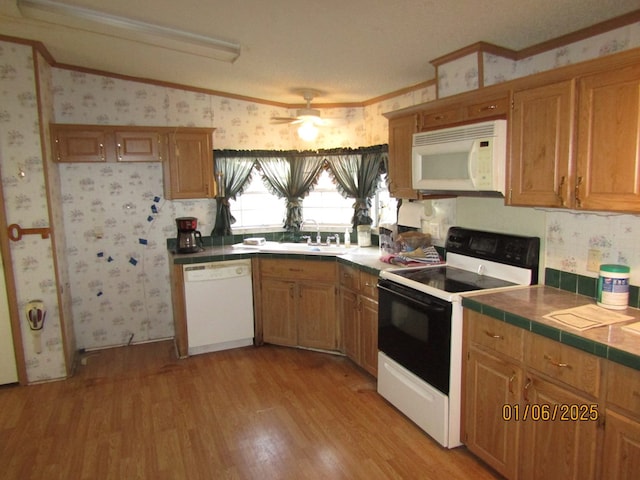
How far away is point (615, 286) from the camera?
2164 mm

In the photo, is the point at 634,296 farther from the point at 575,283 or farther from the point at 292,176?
the point at 292,176

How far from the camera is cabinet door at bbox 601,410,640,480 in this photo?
167cm

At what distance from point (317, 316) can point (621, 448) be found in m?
2.57

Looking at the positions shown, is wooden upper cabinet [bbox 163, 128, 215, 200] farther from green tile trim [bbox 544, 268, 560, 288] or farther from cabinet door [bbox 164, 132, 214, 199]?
green tile trim [bbox 544, 268, 560, 288]

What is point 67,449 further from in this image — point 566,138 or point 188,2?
point 566,138

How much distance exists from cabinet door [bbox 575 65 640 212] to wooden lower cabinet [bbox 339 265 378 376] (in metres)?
1.59

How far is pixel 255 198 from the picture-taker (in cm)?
479

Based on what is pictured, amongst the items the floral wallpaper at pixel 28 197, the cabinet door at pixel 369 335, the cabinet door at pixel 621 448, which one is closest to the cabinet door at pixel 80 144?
the floral wallpaper at pixel 28 197

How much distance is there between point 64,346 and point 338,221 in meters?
2.75

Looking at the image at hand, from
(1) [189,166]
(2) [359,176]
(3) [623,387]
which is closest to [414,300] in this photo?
(3) [623,387]

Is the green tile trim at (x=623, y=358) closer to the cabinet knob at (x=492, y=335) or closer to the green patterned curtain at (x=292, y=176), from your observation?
the cabinet knob at (x=492, y=335)

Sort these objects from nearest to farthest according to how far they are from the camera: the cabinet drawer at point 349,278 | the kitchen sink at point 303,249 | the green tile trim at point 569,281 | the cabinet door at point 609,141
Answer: the cabinet door at point 609,141 < the green tile trim at point 569,281 < the cabinet drawer at point 349,278 < the kitchen sink at point 303,249

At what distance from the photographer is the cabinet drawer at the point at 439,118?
287 cm

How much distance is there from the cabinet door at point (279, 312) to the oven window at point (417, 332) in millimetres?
1133
